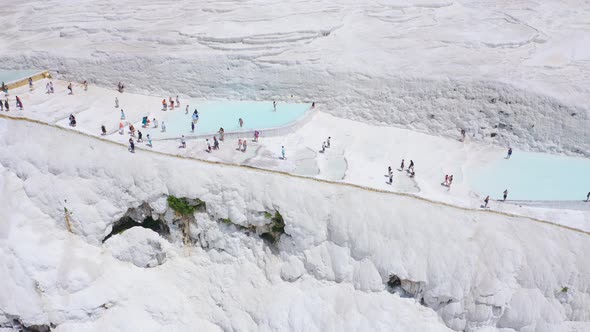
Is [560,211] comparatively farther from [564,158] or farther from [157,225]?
[157,225]

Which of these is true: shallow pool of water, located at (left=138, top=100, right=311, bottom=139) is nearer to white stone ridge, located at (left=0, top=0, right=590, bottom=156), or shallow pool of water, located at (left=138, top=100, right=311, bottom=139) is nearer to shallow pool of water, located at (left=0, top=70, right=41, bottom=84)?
white stone ridge, located at (left=0, top=0, right=590, bottom=156)

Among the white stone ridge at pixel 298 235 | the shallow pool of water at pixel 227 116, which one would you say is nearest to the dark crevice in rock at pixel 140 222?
the white stone ridge at pixel 298 235

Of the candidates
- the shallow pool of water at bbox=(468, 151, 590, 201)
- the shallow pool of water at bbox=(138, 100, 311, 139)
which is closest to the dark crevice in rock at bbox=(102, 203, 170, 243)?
the shallow pool of water at bbox=(138, 100, 311, 139)

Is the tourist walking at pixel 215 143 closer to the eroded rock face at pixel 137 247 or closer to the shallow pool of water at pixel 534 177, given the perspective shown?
the eroded rock face at pixel 137 247

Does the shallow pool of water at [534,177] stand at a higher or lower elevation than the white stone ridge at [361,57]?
lower

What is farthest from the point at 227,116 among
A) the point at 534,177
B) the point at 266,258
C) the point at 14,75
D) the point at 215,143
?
the point at 534,177

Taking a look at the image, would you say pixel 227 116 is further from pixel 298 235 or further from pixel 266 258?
pixel 298 235

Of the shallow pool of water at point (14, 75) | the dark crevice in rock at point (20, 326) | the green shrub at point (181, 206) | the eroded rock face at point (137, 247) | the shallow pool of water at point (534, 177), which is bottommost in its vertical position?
the dark crevice in rock at point (20, 326)
